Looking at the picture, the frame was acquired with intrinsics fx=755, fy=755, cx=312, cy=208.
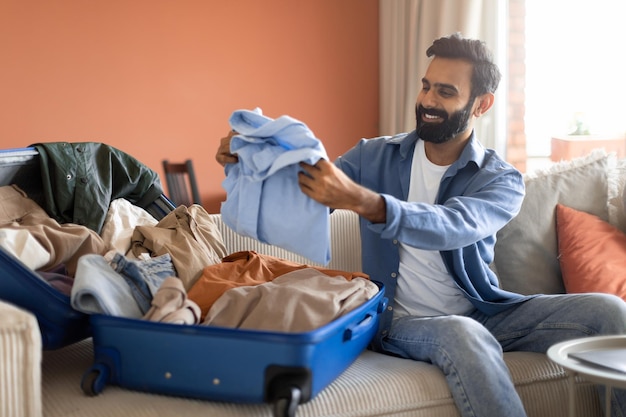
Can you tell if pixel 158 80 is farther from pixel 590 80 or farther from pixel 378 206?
pixel 378 206

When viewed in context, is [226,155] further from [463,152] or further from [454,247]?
[463,152]

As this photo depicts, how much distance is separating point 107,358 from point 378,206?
65cm

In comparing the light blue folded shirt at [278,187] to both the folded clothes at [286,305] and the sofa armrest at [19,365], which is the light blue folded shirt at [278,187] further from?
the sofa armrest at [19,365]

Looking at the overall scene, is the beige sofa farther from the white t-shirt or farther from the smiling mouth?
the smiling mouth

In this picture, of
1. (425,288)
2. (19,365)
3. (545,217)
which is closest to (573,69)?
(545,217)

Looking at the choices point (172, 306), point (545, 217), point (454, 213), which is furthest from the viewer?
point (545, 217)

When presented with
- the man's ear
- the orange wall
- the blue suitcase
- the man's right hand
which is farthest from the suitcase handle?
the orange wall

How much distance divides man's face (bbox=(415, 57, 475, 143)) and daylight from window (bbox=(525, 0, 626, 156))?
1424 mm

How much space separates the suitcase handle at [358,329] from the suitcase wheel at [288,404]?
22cm

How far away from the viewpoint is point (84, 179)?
206 cm

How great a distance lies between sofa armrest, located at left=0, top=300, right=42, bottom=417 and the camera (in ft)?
4.51

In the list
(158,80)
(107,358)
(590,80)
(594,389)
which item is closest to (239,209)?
(107,358)

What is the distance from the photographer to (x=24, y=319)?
1.41 metres

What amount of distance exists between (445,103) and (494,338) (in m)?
0.66
